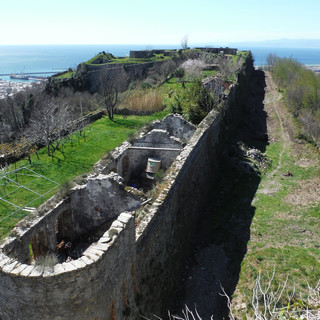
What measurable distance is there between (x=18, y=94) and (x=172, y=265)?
27.9 m

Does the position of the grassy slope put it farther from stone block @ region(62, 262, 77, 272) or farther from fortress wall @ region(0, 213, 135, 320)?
stone block @ region(62, 262, 77, 272)

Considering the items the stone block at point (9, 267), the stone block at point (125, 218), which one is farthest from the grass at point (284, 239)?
the stone block at point (9, 267)

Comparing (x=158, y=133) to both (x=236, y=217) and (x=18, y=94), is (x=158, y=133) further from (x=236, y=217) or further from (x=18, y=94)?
(x=18, y=94)

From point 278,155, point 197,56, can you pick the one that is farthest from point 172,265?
point 197,56

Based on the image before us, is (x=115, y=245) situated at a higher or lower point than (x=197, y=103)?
higher

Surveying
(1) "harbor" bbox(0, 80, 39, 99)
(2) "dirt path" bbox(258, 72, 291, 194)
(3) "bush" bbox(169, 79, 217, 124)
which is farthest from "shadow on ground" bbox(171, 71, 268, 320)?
(1) "harbor" bbox(0, 80, 39, 99)

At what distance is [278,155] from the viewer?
2289cm

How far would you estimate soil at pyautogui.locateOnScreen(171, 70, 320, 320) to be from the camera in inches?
397

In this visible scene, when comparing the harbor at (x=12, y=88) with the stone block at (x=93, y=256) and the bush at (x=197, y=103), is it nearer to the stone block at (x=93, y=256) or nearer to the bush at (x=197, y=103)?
the bush at (x=197, y=103)

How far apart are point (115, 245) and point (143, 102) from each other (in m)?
24.7

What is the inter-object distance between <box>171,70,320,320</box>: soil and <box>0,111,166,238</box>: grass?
233 inches

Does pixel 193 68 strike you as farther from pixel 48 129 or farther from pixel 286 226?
pixel 286 226

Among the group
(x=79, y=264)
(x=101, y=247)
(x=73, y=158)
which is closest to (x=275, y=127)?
(x=73, y=158)

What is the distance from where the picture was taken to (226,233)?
13.2m
